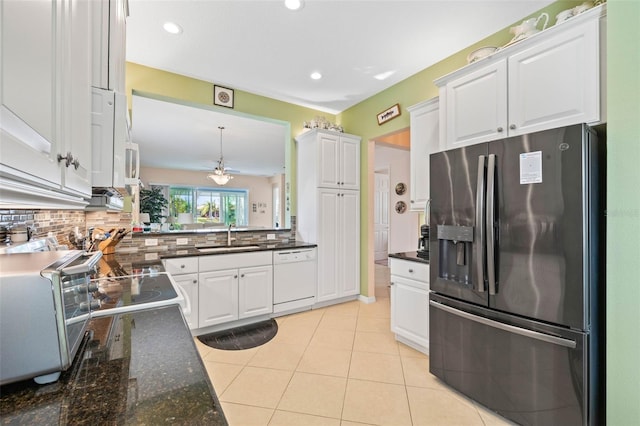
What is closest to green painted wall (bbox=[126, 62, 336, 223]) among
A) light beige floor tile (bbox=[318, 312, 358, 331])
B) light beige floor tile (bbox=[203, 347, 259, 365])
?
light beige floor tile (bbox=[318, 312, 358, 331])

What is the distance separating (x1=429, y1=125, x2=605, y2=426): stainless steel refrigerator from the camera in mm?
1341

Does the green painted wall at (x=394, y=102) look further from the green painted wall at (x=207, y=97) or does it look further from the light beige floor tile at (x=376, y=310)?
the green painted wall at (x=207, y=97)

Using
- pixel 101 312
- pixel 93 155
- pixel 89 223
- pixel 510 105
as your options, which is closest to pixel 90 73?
pixel 93 155

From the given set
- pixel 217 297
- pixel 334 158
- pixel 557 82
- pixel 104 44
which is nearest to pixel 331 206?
pixel 334 158

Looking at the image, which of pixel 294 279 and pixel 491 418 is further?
pixel 294 279

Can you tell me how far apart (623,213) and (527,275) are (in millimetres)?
474

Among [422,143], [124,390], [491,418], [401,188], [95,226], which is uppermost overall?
[422,143]

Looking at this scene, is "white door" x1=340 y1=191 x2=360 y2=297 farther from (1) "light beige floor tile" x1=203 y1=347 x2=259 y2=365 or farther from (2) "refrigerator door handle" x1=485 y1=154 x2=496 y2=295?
(2) "refrigerator door handle" x1=485 y1=154 x2=496 y2=295

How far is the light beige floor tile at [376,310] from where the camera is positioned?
10.6 feet

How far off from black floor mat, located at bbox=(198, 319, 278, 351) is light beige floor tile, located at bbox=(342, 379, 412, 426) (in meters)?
1.01

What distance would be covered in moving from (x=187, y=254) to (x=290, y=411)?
63.8 inches

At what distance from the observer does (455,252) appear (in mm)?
1795

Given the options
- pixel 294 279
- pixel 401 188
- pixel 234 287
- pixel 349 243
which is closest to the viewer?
pixel 234 287

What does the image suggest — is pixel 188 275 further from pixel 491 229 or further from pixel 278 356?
pixel 491 229
